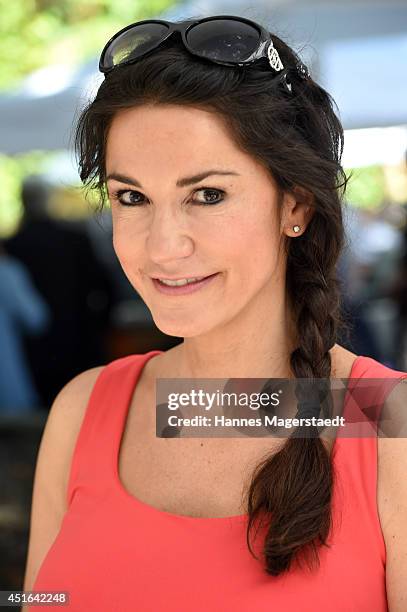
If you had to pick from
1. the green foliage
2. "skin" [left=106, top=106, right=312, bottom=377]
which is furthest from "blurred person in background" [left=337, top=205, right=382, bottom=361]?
the green foliage

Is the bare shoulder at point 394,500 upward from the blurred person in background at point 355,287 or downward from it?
downward

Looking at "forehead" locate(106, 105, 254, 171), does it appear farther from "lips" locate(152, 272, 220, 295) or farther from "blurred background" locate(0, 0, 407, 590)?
"blurred background" locate(0, 0, 407, 590)

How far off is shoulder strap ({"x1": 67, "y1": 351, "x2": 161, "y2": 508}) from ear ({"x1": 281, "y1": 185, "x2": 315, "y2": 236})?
436 mm

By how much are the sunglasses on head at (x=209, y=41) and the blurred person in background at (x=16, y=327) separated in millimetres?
3212

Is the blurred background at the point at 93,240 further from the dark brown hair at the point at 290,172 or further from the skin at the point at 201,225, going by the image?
the skin at the point at 201,225

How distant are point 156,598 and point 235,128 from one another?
0.73 meters

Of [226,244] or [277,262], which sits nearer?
[226,244]

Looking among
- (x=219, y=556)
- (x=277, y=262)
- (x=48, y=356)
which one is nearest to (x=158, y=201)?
(x=277, y=262)

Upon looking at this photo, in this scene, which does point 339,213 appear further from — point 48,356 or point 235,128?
point 48,356

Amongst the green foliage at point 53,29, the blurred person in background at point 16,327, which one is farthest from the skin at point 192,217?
the green foliage at point 53,29

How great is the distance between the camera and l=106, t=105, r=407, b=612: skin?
4.41ft

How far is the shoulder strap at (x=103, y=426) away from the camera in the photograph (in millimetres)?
1573

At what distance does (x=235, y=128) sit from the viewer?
1376 mm

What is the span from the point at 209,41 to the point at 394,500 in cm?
75
